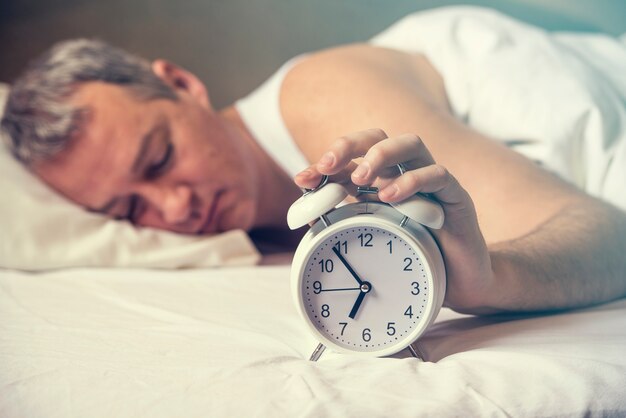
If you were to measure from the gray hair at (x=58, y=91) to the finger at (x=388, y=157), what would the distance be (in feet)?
2.48

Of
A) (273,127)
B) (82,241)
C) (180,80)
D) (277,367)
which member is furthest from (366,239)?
(180,80)

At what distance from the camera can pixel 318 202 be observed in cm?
55

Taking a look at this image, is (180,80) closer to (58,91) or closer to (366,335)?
(58,91)

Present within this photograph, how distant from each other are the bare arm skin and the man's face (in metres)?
0.24

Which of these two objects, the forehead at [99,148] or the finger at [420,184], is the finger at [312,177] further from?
the forehead at [99,148]

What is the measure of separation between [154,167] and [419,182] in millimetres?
710

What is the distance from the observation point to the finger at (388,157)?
54cm

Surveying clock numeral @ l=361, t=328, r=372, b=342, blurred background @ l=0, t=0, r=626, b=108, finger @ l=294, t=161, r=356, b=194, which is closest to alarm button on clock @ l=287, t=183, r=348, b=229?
finger @ l=294, t=161, r=356, b=194

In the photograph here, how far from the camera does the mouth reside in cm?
119

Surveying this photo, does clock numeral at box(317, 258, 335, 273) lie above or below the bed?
above

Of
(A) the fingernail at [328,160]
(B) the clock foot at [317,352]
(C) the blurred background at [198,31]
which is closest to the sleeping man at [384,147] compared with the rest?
(A) the fingernail at [328,160]

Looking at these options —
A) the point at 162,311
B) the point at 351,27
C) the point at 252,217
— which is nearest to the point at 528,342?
the point at 162,311

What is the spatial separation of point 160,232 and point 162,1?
2.17 feet

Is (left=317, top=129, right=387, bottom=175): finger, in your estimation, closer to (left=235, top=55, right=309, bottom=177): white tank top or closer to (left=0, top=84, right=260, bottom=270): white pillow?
(left=235, top=55, right=309, bottom=177): white tank top
